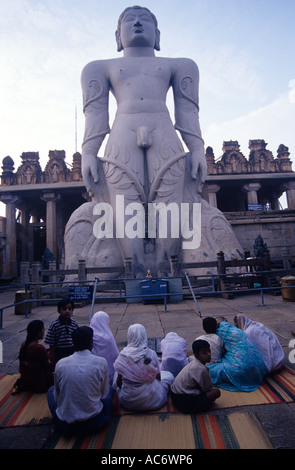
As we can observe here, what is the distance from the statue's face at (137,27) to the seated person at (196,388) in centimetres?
957

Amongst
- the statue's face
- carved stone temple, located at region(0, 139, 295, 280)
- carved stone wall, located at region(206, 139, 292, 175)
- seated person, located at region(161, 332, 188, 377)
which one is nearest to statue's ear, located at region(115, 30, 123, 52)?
the statue's face

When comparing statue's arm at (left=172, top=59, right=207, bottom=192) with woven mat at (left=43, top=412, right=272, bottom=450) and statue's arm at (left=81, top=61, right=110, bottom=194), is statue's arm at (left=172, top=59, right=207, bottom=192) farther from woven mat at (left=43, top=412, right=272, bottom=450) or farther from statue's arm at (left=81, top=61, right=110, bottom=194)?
woven mat at (left=43, top=412, right=272, bottom=450)

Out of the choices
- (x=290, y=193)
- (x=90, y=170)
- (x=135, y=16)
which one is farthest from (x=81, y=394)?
(x=290, y=193)

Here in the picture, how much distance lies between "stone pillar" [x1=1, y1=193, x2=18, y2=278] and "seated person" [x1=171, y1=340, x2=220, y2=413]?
1488cm

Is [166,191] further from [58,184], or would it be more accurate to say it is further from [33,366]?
[58,184]

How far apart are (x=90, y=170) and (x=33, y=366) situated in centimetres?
688

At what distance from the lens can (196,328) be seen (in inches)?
173

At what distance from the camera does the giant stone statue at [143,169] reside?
26.4ft

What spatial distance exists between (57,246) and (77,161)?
4812 mm

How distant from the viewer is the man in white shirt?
6.48ft

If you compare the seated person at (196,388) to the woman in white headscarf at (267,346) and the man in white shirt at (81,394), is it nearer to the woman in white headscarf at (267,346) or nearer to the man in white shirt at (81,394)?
the man in white shirt at (81,394)

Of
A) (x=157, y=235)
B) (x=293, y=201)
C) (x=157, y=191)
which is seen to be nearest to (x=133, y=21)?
(x=157, y=191)
